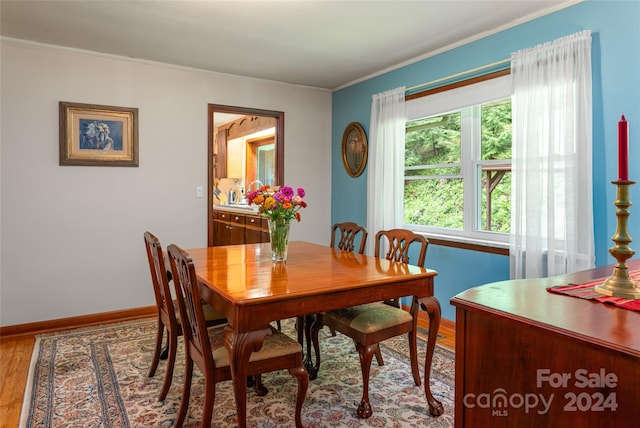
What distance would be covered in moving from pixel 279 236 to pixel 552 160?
5.92 feet

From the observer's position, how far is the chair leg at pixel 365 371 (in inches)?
80.4

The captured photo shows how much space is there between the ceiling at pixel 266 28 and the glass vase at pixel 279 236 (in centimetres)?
141

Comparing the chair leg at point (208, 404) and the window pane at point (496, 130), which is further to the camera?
the window pane at point (496, 130)

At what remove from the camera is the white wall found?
3.27 meters

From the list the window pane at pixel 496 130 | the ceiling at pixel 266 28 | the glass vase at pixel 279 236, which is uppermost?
the ceiling at pixel 266 28

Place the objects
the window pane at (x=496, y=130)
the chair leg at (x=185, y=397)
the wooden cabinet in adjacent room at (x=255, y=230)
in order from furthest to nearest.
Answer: the wooden cabinet in adjacent room at (x=255, y=230) → the window pane at (x=496, y=130) → the chair leg at (x=185, y=397)

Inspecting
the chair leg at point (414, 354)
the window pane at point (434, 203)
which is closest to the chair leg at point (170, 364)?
the chair leg at point (414, 354)

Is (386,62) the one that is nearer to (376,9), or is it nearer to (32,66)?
(376,9)

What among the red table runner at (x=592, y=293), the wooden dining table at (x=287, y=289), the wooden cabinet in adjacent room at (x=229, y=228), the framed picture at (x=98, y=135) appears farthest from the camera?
the wooden cabinet in adjacent room at (x=229, y=228)

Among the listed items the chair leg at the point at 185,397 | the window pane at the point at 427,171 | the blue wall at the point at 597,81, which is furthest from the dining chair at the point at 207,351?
the window pane at the point at 427,171

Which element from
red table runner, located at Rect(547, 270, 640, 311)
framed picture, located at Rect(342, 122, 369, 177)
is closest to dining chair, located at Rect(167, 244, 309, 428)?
red table runner, located at Rect(547, 270, 640, 311)

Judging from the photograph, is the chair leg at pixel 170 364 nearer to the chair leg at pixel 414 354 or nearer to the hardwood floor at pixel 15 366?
the hardwood floor at pixel 15 366

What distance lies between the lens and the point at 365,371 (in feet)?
6.73

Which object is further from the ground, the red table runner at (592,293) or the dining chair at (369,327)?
the red table runner at (592,293)
